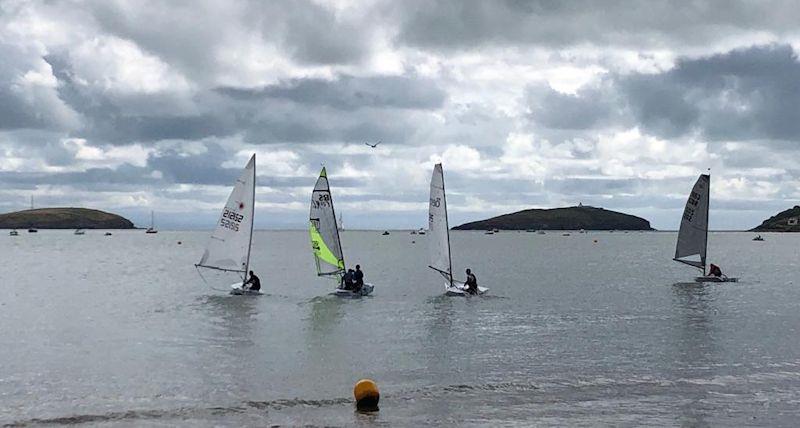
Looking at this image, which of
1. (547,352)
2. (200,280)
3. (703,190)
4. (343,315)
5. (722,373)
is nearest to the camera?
(722,373)

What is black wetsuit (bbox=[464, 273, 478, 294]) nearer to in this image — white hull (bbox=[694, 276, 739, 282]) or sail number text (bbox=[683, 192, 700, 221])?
sail number text (bbox=[683, 192, 700, 221])

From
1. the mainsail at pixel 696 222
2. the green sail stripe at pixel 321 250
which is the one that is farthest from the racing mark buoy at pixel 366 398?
the mainsail at pixel 696 222

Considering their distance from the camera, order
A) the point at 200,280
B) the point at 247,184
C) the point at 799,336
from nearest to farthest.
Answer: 1. the point at 799,336
2. the point at 247,184
3. the point at 200,280

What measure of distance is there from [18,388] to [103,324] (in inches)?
678

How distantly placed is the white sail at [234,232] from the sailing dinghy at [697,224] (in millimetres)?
36165

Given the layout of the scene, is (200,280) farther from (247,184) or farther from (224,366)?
(224,366)

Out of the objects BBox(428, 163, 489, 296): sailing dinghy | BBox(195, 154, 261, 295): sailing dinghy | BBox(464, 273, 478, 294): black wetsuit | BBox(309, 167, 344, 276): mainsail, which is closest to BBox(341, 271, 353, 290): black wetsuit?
BBox(309, 167, 344, 276): mainsail

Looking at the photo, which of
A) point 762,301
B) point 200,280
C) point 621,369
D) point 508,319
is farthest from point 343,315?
point 200,280

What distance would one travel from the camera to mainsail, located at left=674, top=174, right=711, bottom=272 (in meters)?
66.2

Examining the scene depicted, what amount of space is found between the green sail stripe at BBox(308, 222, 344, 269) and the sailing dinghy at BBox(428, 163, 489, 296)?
6.58m

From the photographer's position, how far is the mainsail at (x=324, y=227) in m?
52.8

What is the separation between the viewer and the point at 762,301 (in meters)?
53.8

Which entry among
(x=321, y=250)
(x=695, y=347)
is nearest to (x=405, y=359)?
(x=695, y=347)

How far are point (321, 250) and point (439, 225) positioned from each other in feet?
27.4
